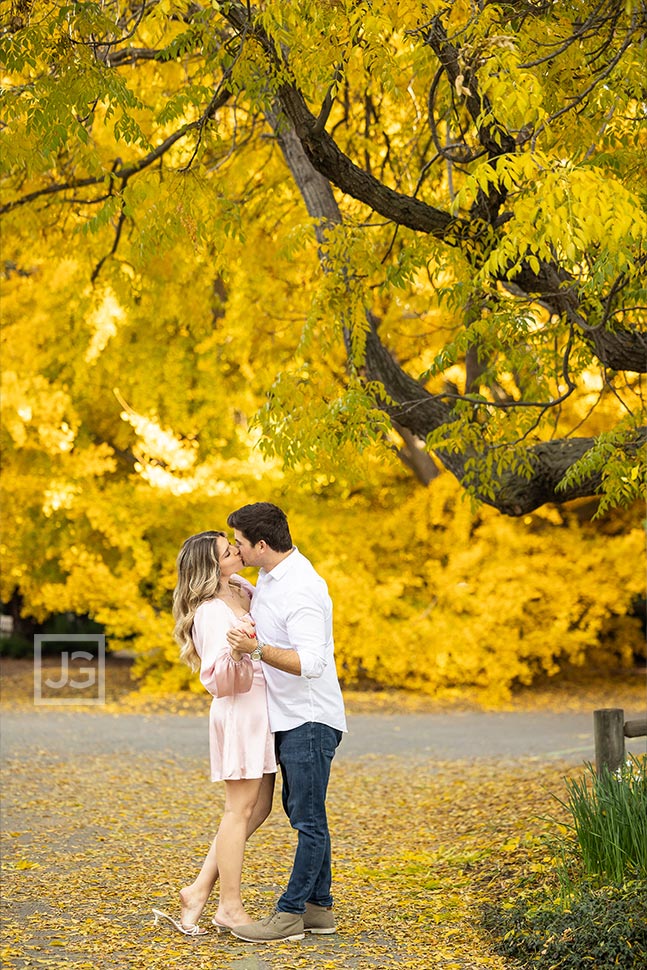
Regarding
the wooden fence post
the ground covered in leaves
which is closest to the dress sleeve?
the ground covered in leaves

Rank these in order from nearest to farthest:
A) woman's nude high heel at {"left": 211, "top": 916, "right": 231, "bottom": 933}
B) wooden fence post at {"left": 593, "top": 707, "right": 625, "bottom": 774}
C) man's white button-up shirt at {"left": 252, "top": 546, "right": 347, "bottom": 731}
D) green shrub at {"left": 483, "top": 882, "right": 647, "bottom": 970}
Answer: green shrub at {"left": 483, "top": 882, "right": 647, "bottom": 970} → man's white button-up shirt at {"left": 252, "top": 546, "right": 347, "bottom": 731} → woman's nude high heel at {"left": 211, "top": 916, "right": 231, "bottom": 933} → wooden fence post at {"left": 593, "top": 707, "right": 625, "bottom": 774}

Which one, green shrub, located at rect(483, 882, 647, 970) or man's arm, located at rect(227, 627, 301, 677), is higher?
man's arm, located at rect(227, 627, 301, 677)

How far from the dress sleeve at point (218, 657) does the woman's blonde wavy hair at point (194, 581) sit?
0.04 m

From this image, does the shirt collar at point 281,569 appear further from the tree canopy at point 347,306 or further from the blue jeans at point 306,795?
the tree canopy at point 347,306

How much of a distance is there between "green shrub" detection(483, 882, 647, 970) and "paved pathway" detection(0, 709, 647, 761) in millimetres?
4932

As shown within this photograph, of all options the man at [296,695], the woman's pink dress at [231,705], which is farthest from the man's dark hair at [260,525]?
the woman's pink dress at [231,705]

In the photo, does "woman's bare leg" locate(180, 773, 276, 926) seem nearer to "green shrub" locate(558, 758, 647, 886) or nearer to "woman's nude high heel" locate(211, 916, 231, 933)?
"woman's nude high heel" locate(211, 916, 231, 933)

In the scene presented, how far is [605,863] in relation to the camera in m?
4.91

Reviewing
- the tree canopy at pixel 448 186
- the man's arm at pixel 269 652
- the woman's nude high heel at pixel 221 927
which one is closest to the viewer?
the man's arm at pixel 269 652

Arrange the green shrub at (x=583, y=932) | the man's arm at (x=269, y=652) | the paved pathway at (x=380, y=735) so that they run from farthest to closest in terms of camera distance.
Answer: the paved pathway at (x=380, y=735) → the man's arm at (x=269, y=652) → the green shrub at (x=583, y=932)

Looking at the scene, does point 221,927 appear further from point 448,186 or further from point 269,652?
point 448,186

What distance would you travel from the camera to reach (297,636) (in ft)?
15.0

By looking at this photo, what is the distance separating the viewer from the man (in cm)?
464

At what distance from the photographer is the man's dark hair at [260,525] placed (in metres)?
4.77
